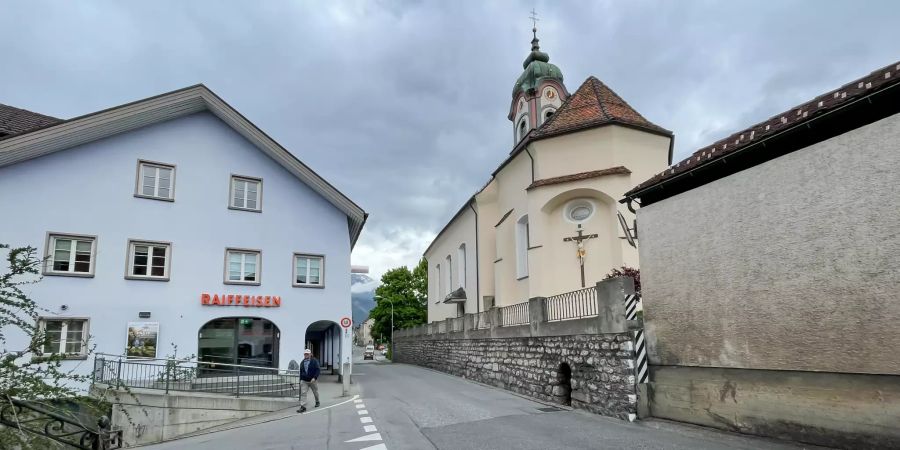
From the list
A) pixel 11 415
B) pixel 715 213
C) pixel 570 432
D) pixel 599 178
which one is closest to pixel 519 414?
pixel 570 432

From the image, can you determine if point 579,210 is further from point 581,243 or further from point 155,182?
point 155,182

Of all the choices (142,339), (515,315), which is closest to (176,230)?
(142,339)

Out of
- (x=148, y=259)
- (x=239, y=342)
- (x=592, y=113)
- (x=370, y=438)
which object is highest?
(x=592, y=113)

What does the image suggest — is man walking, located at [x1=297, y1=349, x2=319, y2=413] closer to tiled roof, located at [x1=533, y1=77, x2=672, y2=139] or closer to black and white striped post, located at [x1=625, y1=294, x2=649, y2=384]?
black and white striped post, located at [x1=625, y1=294, x2=649, y2=384]

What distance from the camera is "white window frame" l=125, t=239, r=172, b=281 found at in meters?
17.1

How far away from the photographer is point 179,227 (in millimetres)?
18125

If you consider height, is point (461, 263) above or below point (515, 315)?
above

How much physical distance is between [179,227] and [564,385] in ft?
45.0

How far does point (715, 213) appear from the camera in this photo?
9.34m

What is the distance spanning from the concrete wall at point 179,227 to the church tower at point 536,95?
17662 mm

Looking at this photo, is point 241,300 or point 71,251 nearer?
point 71,251

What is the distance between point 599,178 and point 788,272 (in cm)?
1242

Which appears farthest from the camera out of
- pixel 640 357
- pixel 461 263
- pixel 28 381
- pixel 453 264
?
pixel 453 264

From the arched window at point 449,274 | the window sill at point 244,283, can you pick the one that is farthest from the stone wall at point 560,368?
the arched window at point 449,274
